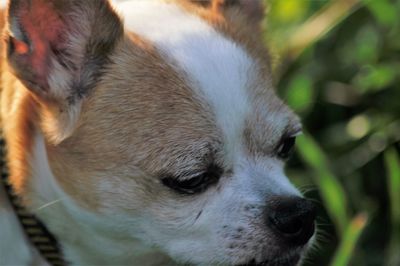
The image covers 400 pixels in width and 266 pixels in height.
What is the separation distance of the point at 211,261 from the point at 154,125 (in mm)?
348

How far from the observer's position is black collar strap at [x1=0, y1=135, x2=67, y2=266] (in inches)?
87.6

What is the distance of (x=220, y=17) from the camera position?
2373 millimetres

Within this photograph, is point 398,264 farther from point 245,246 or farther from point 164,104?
point 164,104

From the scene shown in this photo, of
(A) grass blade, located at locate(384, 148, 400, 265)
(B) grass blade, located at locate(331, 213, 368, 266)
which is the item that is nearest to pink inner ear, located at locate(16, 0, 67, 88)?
(B) grass blade, located at locate(331, 213, 368, 266)

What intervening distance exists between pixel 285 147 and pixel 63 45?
2.01 feet

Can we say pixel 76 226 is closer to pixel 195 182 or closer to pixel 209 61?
pixel 195 182

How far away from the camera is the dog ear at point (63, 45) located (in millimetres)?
2102

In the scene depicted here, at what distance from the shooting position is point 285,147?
7.55 ft

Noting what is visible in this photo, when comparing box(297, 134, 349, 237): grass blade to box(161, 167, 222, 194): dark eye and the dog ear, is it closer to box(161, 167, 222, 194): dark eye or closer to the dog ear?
box(161, 167, 222, 194): dark eye

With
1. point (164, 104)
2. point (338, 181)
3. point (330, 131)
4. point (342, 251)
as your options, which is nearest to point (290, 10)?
point (330, 131)

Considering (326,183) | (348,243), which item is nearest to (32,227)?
(348,243)

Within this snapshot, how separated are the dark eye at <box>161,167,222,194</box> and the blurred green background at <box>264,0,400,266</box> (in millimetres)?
943

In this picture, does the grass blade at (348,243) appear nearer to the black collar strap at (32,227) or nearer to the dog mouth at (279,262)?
the dog mouth at (279,262)

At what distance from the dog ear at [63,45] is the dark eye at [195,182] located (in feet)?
1.04
